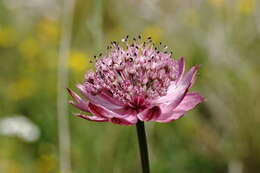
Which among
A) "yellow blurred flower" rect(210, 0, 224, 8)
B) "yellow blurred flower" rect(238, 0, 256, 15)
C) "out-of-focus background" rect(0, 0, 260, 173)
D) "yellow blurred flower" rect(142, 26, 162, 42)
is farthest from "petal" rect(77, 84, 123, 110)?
"yellow blurred flower" rect(142, 26, 162, 42)

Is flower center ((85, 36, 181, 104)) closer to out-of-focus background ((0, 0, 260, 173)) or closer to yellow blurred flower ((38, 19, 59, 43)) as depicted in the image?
out-of-focus background ((0, 0, 260, 173))

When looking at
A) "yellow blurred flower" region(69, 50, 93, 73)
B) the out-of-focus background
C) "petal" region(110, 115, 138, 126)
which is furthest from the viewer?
"yellow blurred flower" region(69, 50, 93, 73)

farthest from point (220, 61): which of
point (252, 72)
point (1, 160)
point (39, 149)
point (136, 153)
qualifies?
point (1, 160)

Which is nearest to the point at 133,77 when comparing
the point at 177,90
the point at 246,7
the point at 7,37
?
the point at 177,90

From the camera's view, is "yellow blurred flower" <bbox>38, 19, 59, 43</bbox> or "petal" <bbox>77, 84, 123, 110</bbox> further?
"yellow blurred flower" <bbox>38, 19, 59, 43</bbox>

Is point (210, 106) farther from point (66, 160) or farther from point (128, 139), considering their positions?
point (66, 160)

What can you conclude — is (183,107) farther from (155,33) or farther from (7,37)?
(7,37)

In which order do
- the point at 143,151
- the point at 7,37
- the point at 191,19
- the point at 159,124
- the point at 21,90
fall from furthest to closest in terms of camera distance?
the point at 7,37
the point at 191,19
the point at 21,90
the point at 159,124
the point at 143,151
